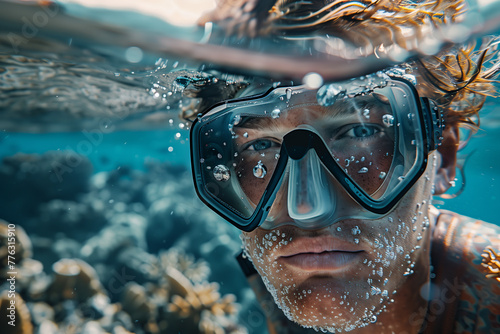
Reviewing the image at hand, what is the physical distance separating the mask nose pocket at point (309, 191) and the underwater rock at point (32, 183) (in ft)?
35.0

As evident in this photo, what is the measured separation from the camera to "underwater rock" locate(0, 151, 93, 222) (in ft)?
33.9

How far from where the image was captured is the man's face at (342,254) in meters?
2.38

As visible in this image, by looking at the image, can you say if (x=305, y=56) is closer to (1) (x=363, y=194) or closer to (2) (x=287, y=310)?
(1) (x=363, y=194)

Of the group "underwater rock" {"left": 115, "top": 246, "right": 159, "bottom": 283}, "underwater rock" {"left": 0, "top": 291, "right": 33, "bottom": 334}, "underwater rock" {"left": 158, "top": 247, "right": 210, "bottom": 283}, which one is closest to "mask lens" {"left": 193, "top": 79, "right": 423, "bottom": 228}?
"underwater rock" {"left": 0, "top": 291, "right": 33, "bottom": 334}

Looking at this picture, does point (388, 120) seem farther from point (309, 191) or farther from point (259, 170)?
point (259, 170)

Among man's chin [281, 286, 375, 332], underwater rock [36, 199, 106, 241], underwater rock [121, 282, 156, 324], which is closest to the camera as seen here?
man's chin [281, 286, 375, 332]

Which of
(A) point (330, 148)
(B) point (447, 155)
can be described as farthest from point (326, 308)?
(B) point (447, 155)

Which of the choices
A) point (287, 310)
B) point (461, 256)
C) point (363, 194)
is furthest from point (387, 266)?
point (461, 256)

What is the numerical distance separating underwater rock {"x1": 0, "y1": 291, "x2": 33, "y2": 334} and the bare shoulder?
4.64 meters

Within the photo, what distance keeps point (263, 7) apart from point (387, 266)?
7.94ft

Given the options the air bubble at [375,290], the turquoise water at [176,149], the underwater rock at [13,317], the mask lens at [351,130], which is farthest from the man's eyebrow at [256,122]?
the turquoise water at [176,149]

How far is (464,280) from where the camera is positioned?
3033 millimetres

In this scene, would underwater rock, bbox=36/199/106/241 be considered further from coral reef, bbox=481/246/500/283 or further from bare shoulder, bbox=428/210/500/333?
coral reef, bbox=481/246/500/283

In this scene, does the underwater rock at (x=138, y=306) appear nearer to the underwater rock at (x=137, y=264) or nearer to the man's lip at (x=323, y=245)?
the underwater rock at (x=137, y=264)
